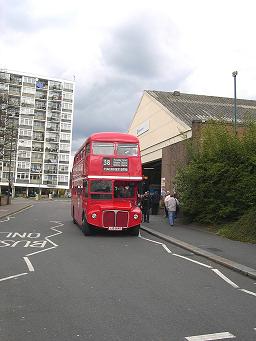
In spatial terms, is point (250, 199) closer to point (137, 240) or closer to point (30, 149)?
point (137, 240)

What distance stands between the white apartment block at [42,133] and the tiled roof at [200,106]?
233 ft

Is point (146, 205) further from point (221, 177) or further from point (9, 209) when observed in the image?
point (9, 209)

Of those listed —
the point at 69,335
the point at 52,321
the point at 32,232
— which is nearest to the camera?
the point at 69,335

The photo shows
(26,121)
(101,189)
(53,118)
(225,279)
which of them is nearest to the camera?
(225,279)

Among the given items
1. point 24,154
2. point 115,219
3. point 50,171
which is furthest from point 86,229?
point 50,171

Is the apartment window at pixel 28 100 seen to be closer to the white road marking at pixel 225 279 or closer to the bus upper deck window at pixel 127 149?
the bus upper deck window at pixel 127 149

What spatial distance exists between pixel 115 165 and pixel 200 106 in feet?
69.3

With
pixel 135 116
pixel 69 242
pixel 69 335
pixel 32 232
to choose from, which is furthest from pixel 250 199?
pixel 135 116

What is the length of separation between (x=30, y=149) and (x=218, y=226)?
93.9 meters

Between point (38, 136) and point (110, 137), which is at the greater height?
point (38, 136)

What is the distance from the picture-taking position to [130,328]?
5.64 meters

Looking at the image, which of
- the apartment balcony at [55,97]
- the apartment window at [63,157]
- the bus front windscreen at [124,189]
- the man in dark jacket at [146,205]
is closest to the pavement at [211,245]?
the man in dark jacket at [146,205]

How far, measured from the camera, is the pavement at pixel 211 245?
11.1 m

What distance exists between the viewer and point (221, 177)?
20.2 metres
